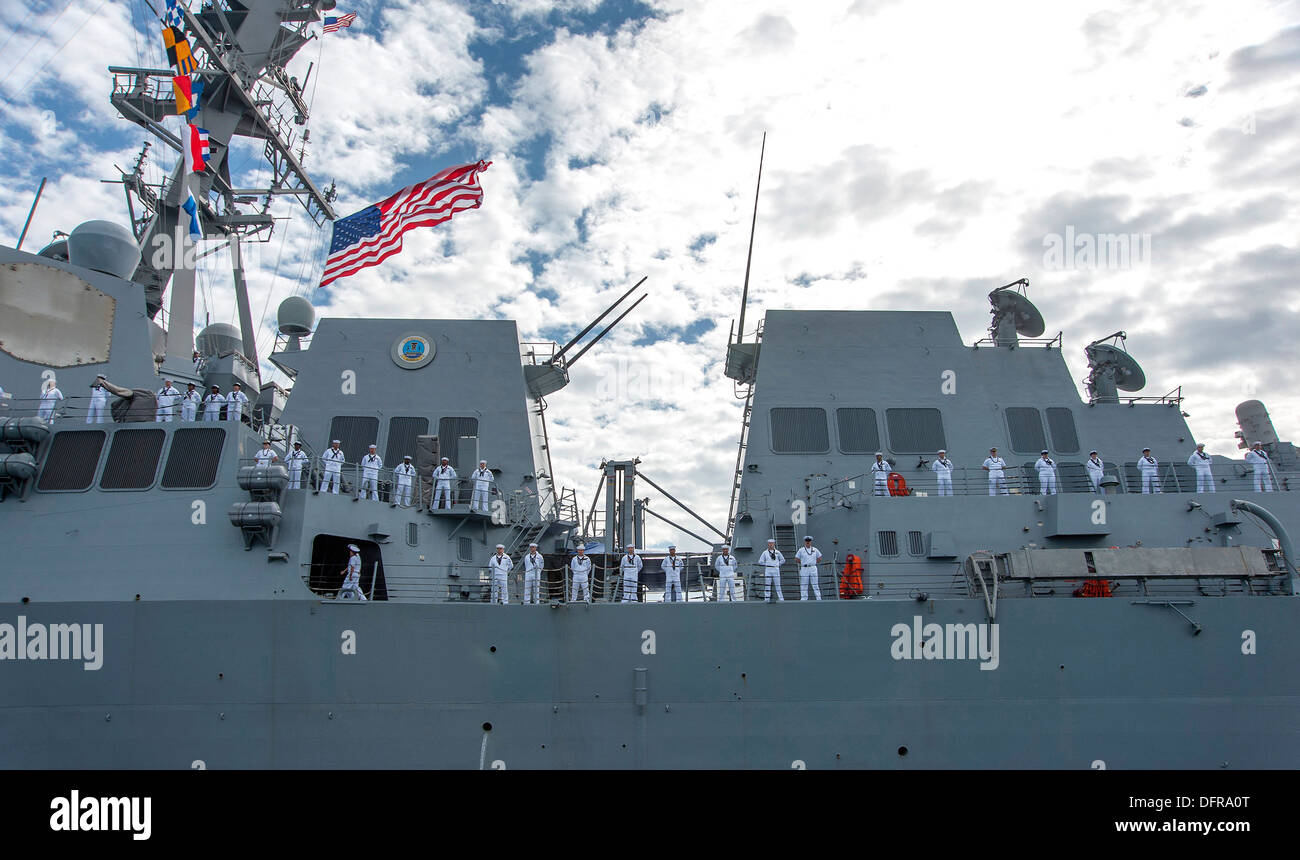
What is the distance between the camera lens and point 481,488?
13.5 m

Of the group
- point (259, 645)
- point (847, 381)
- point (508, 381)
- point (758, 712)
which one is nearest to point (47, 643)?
point (259, 645)

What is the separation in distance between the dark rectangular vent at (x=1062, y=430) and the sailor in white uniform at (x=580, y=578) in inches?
340

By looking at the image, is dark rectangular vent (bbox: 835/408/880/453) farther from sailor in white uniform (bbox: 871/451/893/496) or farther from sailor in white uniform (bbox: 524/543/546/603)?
sailor in white uniform (bbox: 524/543/546/603)

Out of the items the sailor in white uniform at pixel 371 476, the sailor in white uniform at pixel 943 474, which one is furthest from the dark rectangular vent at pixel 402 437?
the sailor in white uniform at pixel 943 474

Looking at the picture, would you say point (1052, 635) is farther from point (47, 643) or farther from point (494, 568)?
point (47, 643)

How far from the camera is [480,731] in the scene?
1067 cm

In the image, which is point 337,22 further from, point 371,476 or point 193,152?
point 371,476

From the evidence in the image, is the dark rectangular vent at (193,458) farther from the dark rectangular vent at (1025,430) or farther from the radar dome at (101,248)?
the dark rectangular vent at (1025,430)

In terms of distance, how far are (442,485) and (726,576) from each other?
465 cm

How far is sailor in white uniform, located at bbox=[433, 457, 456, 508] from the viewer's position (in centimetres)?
1323

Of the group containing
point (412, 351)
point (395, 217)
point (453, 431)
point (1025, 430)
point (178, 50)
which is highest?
point (178, 50)

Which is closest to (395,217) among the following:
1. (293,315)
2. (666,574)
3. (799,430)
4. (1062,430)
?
(293,315)

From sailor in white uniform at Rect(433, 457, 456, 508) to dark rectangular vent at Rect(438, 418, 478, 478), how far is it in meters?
1.37

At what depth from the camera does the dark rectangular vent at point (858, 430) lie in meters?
14.7
